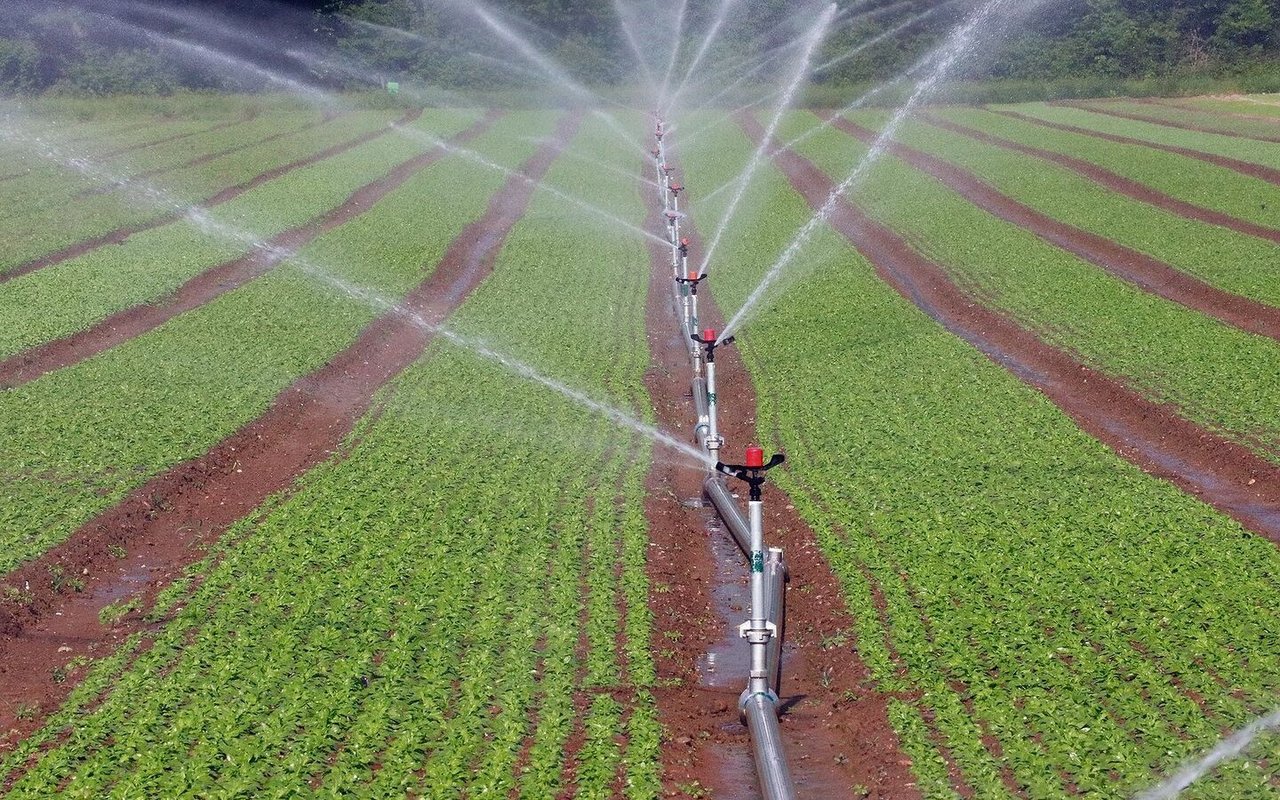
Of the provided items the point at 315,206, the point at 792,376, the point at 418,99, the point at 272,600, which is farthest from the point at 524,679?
the point at 418,99

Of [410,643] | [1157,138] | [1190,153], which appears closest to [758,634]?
[410,643]

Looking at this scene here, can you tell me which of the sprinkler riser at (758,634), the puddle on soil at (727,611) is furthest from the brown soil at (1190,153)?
the sprinkler riser at (758,634)

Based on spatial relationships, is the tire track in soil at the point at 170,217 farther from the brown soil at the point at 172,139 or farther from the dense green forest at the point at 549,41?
the dense green forest at the point at 549,41

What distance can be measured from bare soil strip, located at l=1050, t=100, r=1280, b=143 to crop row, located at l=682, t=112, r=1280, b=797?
40.5m

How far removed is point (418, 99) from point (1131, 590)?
2999 inches

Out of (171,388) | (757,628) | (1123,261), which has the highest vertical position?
(757,628)

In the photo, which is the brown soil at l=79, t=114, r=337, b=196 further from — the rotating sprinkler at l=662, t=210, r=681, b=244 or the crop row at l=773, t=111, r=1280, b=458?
the crop row at l=773, t=111, r=1280, b=458

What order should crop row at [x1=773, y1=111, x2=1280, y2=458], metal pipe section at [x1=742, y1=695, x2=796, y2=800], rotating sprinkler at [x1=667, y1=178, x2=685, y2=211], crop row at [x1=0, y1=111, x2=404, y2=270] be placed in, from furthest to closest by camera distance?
crop row at [x1=0, y1=111, x2=404, y2=270], rotating sprinkler at [x1=667, y1=178, x2=685, y2=211], crop row at [x1=773, y1=111, x2=1280, y2=458], metal pipe section at [x1=742, y1=695, x2=796, y2=800]

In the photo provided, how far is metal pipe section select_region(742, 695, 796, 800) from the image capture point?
10.3m

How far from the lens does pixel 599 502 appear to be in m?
18.1

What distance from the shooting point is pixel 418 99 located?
84375 mm

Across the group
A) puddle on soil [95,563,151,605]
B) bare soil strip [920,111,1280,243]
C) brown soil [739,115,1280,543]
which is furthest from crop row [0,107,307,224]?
bare soil strip [920,111,1280,243]

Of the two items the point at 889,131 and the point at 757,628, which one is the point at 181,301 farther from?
the point at 889,131

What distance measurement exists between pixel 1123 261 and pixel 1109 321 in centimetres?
839
